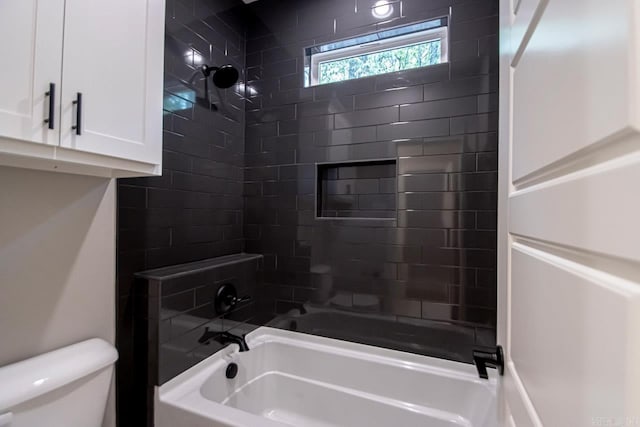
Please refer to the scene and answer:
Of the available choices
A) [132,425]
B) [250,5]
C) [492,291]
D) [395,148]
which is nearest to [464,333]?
[492,291]

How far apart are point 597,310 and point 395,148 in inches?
64.3

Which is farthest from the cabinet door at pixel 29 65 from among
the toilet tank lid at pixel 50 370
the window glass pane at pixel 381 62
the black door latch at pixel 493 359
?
the window glass pane at pixel 381 62

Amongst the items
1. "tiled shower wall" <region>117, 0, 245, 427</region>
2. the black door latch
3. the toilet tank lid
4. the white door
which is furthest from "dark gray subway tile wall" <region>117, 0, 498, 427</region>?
the white door

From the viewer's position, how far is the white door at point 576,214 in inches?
12.0

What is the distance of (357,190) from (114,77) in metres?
1.48

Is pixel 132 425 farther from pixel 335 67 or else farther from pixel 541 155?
pixel 335 67

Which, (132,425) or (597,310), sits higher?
(597,310)

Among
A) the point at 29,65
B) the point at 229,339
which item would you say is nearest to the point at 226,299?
the point at 229,339

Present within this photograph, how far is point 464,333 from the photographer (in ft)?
5.71

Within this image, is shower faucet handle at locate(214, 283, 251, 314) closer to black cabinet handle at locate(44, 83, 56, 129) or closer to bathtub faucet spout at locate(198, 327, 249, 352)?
bathtub faucet spout at locate(198, 327, 249, 352)

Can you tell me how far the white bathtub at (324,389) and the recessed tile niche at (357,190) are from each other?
90 centimetres

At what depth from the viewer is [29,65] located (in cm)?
81

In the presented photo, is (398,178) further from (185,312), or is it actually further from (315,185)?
(185,312)

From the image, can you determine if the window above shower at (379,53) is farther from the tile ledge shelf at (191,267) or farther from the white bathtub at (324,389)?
the white bathtub at (324,389)
